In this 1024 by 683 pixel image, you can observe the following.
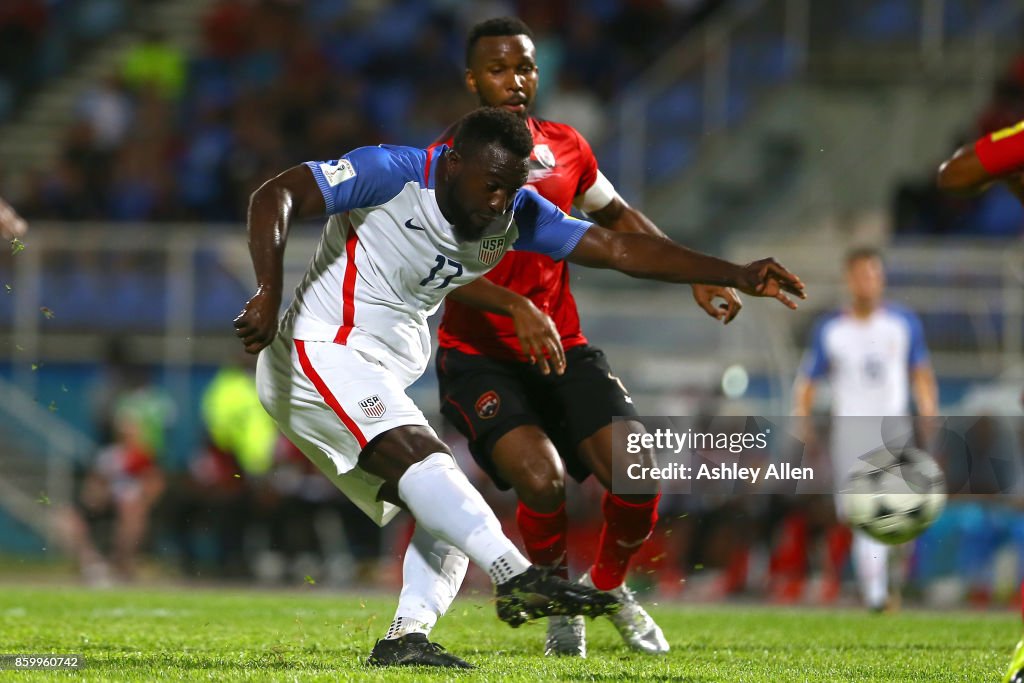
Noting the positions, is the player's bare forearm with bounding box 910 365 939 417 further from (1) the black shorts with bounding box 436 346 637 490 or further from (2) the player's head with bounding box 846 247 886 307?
(1) the black shorts with bounding box 436 346 637 490

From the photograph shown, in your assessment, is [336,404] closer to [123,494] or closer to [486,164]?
[486,164]

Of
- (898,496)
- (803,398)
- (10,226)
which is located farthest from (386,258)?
(803,398)

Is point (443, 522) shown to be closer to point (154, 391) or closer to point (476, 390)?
point (476, 390)

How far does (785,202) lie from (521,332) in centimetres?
1088

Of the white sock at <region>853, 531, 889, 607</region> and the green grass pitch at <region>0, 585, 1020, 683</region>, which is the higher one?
the white sock at <region>853, 531, 889, 607</region>

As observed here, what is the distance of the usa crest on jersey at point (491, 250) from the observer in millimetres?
5379

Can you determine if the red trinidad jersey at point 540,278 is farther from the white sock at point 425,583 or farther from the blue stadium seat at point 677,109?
the blue stadium seat at point 677,109

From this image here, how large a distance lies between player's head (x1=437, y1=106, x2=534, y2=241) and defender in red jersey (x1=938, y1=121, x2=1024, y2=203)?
142 cm

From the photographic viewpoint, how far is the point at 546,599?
452 centimetres

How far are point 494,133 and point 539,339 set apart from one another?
0.83 m

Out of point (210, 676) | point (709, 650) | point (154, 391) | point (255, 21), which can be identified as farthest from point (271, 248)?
point (255, 21)

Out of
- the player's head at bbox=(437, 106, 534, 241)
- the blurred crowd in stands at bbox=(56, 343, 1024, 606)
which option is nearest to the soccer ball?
the player's head at bbox=(437, 106, 534, 241)

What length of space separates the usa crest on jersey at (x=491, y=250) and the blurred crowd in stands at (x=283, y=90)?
1122 centimetres

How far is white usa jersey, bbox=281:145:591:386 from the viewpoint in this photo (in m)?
5.26
